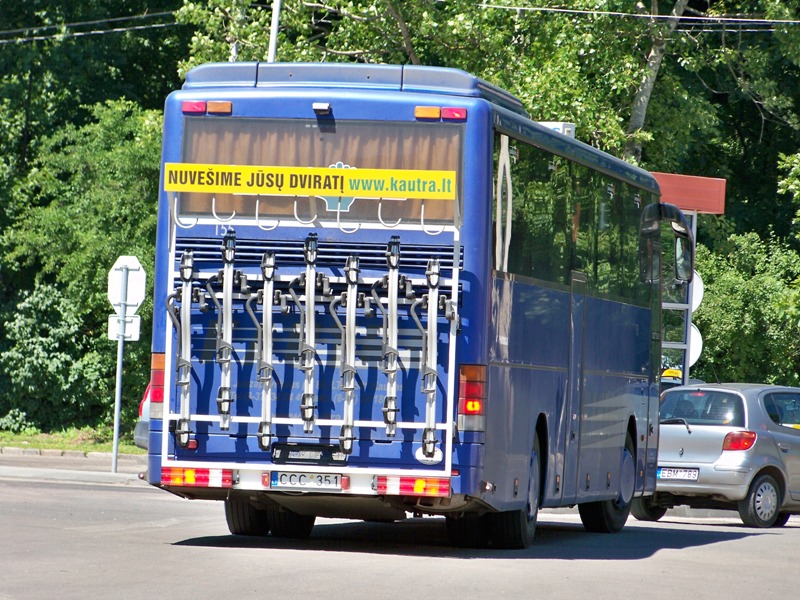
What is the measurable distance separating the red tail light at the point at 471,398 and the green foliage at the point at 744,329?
20841 mm

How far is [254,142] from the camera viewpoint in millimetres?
12609

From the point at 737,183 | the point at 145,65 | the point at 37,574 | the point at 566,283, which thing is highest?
the point at 145,65

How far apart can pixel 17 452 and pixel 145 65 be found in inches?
691

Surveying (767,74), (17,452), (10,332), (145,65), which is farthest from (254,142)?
(145,65)

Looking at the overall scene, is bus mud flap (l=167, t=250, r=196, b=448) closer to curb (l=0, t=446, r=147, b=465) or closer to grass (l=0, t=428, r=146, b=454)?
curb (l=0, t=446, r=147, b=465)

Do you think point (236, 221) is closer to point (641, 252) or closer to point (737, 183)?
point (641, 252)

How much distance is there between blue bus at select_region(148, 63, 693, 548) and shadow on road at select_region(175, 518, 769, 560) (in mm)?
505

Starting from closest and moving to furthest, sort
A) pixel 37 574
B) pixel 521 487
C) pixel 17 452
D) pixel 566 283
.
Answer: pixel 37 574
pixel 521 487
pixel 566 283
pixel 17 452

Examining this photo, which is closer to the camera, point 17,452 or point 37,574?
point 37,574

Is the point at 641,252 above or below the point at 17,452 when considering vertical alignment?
above

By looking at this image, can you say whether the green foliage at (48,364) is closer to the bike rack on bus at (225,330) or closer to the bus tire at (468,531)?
the bus tire at (468,531)

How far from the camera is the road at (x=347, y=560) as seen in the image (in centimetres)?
1009

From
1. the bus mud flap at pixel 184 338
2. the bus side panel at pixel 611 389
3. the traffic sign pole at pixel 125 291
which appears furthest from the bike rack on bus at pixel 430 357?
the traffic sign pole at pixel 125 291

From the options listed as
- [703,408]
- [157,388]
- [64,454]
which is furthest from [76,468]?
[157,388]
